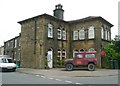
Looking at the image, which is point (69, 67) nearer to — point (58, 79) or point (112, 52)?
point (112, 52)

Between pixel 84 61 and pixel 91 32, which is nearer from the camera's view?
pixel 84 61

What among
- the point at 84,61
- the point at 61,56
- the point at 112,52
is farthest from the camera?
the point at 61,56

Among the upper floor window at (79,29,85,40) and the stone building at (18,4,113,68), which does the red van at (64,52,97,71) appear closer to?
the stone building at (18,4,113,68)

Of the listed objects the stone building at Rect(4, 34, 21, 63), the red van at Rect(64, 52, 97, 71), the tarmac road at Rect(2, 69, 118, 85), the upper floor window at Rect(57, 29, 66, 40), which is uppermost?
the upper floor window at Rect(57, 29, 66, 40)

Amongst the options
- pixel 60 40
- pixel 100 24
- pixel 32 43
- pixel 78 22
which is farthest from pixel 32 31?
pixel 100 24

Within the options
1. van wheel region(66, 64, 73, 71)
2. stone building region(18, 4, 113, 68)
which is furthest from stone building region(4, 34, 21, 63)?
van wheel region(66, 64, 73, 71)

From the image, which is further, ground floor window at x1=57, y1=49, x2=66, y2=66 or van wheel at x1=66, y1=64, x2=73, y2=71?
ground floor window at x1=57, y1=49, x2=66, y2=66

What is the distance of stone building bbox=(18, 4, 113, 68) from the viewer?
103 ft

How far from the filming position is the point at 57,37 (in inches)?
1323

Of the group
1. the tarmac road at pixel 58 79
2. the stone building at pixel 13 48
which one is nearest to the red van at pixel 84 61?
the tarmac road at pixel 58 79

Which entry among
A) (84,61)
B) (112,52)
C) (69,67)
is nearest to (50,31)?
(69,67)

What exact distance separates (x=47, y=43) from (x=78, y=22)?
736 centimetres

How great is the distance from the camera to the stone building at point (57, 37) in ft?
103

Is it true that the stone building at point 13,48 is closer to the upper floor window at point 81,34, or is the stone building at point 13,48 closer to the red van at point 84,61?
the upper floor window at point 81,34
